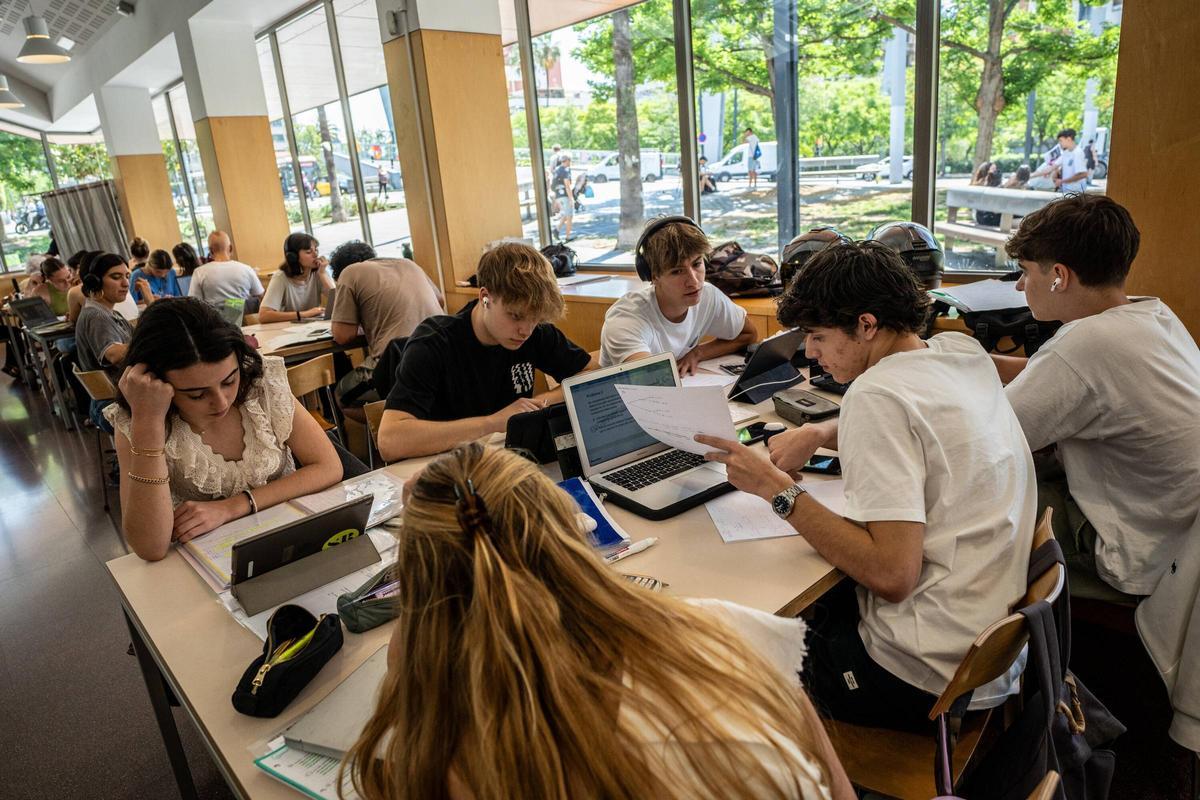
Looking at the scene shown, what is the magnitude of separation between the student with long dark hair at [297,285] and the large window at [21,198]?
32.4 ft

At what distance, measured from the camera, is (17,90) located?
11.2 meters

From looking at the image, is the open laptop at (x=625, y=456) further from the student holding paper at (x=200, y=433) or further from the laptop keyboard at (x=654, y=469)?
the student holding paper at (x=200, y=433)

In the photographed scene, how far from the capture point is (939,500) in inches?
49.3

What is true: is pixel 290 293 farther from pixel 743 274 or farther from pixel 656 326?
pixel 656 326

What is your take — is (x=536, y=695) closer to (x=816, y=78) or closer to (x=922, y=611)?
(x=922, y=611)

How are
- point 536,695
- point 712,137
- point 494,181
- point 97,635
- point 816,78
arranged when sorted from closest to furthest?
point 536,695
point 97,635
point 816,78
point 712,137
point 494,181

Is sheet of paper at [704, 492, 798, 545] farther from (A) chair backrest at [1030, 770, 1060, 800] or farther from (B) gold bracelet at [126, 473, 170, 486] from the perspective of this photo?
(B) gold bracelet at [126, 473, 170, 486]

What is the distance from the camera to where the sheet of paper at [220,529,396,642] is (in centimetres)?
131

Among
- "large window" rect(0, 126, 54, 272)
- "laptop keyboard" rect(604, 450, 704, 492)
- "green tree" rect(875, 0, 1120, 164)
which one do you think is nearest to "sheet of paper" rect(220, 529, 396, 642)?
"laptop keyboard" rect(604, 450, 704, 492)

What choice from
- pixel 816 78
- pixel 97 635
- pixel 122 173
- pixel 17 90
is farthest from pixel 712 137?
pixel 17 90

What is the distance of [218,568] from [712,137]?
3.81 meters

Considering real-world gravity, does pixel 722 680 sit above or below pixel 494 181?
below

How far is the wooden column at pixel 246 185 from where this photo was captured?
7477mm

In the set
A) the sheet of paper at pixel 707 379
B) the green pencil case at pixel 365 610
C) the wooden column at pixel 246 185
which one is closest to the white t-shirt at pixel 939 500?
the green pencil case at pixel 365 610
